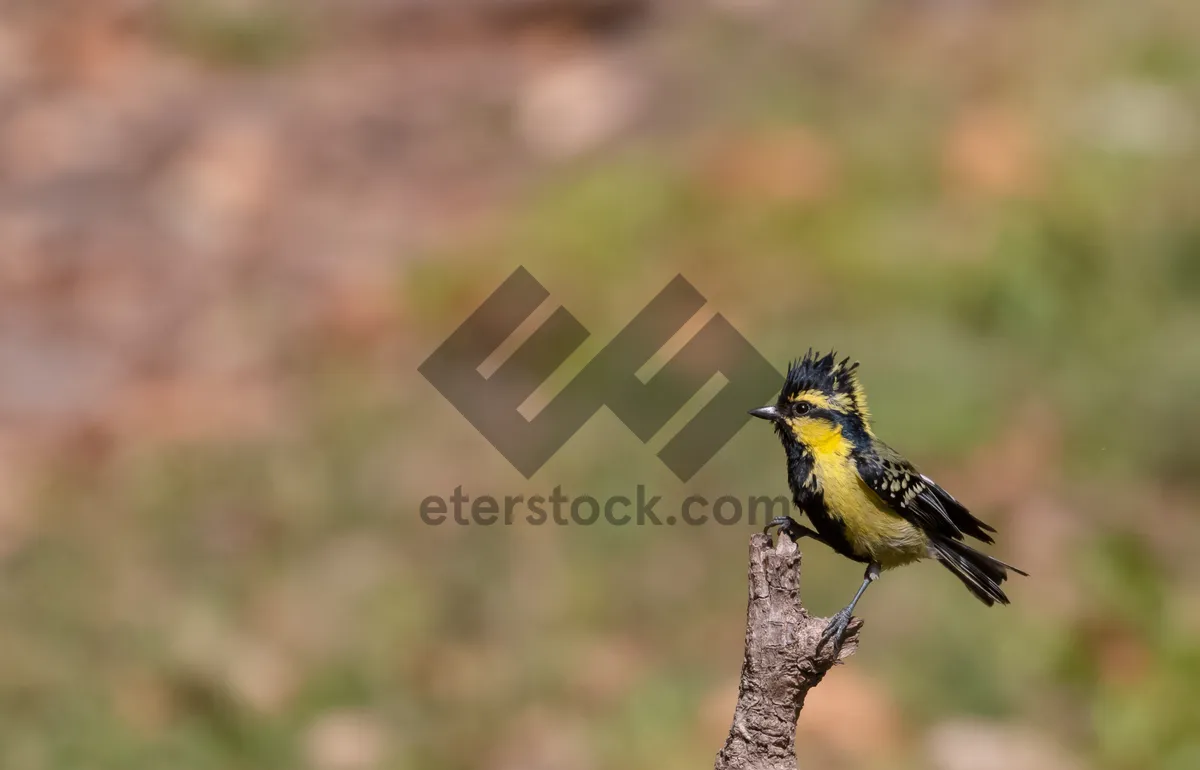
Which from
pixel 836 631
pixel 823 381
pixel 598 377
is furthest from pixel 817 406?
pixel 598 377

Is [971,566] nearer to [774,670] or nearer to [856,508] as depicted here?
[856,508]

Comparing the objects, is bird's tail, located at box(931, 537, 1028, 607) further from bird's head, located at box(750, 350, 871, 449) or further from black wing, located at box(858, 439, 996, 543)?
bird's head, located at box(750, 350, 871, 449)

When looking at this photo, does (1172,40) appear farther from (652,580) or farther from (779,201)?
(652,580)

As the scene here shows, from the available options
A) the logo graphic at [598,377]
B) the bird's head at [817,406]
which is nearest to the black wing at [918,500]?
the bird's head at [817,406]

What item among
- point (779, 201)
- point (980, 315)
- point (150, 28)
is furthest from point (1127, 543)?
point (150, 28)

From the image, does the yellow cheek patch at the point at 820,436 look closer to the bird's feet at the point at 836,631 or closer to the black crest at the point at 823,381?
the black crest at the point at 823,381

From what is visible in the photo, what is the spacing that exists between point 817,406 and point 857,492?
339mm

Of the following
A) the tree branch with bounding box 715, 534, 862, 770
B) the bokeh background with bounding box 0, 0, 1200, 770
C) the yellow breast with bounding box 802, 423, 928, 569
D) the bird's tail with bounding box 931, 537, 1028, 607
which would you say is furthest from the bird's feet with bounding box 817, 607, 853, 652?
the bokeh background with bounding box 0, 0, 1200, 770

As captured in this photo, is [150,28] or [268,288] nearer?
[268,288]

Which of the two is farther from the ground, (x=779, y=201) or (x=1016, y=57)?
(x=1016, y=57)

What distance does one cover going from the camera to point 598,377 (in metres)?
9.34

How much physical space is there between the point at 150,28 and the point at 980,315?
936 centimetres

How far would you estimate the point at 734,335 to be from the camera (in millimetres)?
9398

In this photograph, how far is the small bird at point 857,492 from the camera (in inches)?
190
